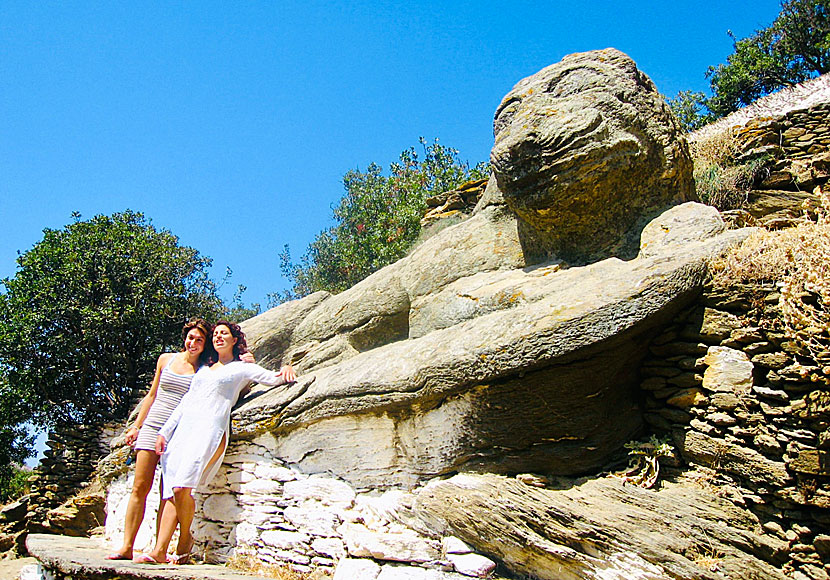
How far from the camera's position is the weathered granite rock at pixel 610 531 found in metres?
3.82

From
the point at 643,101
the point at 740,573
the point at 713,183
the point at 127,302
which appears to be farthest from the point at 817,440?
the point at 127,302

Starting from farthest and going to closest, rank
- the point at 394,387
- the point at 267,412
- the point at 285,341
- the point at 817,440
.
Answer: the point at 285,341 < the point at 267,412 < the point at 394,387 < the point at 817,440

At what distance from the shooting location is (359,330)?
718 cm

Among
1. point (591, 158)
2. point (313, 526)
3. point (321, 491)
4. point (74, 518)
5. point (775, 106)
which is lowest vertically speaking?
point (74, 518)

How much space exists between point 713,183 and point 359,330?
16.2ft

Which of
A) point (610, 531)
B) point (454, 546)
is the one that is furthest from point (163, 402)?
point (610, 531)

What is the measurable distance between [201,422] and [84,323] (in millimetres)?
9944

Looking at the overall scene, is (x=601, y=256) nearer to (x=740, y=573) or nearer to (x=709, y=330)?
(x=709, y=330)

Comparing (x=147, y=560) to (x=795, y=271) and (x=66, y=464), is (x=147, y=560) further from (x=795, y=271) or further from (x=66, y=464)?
(x=66, y=464)

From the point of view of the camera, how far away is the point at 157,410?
568cm

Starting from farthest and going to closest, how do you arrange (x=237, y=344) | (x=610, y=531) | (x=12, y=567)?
1. (x=12, y=567)
2. (x=237, y=344)
3. (x=610, y=531)

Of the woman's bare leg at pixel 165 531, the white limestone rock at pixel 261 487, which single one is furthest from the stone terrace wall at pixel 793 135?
the woman's bare leg at pixel 165 531

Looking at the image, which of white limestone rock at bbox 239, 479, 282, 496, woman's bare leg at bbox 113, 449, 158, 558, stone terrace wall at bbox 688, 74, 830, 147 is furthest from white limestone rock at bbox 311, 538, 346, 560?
stone terrace wall at bbox 688, 74, 830, 147

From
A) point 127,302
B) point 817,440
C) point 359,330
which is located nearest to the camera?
point 817,440
